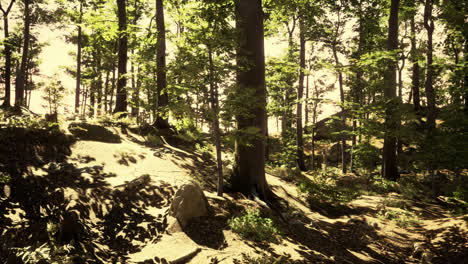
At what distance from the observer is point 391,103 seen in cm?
1048

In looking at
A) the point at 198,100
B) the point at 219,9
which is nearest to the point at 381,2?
the point at 219,9

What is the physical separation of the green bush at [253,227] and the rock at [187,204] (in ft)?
2.65

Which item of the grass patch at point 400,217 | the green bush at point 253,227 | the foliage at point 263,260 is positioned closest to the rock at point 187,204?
the green bush at point 253,227

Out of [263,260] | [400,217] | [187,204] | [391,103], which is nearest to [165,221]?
[187,204]

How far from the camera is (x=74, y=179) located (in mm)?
6438

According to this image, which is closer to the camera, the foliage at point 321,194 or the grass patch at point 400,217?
the grass patch at point 400,217

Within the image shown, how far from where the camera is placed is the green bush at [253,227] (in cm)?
618

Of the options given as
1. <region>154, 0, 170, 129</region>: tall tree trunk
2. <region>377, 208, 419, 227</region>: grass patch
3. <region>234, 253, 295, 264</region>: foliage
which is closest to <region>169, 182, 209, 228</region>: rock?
<region>234, 253, 295, 264</region>: foliage

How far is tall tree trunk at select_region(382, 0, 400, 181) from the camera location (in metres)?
10.6

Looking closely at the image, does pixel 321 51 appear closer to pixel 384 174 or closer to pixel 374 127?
pixel 384 174

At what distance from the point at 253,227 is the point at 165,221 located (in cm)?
202

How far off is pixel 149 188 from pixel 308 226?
15.5 ft

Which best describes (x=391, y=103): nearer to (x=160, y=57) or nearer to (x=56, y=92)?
(x=160, y=57)

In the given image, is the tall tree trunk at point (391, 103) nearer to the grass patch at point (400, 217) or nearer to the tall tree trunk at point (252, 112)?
the grass patch at point (400, 217)
